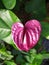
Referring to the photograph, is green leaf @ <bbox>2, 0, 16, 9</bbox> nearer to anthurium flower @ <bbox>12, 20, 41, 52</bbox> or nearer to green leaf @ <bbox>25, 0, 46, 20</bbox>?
anthurium flower @ <bbox>12, 20, 41, 52</bbox>

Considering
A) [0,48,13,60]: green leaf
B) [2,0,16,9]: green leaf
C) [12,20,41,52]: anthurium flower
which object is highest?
[2,0,16,9]: green leaf

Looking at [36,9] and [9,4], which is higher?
[9,4]

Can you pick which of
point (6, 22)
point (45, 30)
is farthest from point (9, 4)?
point (45, 30)

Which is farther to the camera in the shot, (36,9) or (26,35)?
(36,9)

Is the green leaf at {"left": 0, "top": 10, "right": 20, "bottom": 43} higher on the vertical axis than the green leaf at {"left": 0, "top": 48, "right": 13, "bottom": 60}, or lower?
higher

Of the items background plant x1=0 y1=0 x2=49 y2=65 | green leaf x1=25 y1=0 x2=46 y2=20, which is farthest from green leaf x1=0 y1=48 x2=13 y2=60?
green leaf x1=25 y1=0 x2=46 y2=20

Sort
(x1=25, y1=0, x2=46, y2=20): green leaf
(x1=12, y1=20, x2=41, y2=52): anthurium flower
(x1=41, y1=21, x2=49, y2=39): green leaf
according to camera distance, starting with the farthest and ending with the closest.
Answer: (x1=25, y1=0, x2=46, y2=20): green leaf
(x1=41, y1=21, x2=49, y2=39): green leaf
(x1=12, y1=20, x2=41, y2=52): anthurium flower

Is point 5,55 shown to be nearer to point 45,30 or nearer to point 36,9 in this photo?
point 45,30
